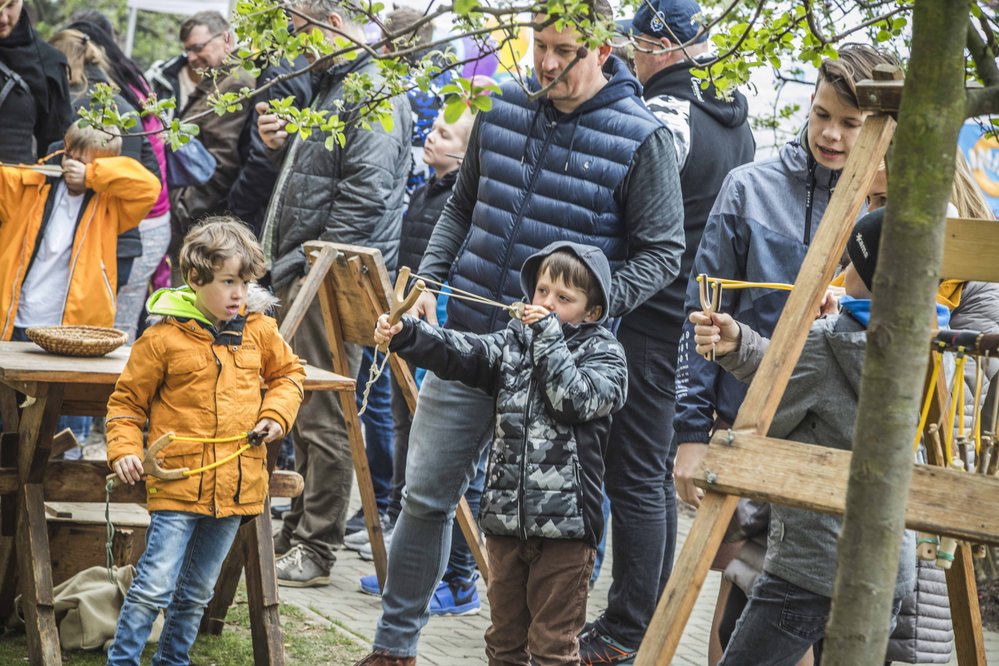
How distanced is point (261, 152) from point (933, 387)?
4610mm

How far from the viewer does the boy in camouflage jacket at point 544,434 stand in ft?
13.1

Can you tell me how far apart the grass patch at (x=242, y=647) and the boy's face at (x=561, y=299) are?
164 cm

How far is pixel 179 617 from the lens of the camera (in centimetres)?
428

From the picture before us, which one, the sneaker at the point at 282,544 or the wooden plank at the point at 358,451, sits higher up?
the wooden plank at the point at 358,451

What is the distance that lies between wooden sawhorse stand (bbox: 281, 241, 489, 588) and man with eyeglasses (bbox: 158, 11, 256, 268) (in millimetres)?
2047

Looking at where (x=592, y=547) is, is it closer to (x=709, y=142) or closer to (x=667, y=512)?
(x=667, y=512)

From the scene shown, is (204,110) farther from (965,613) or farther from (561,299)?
(965,613)

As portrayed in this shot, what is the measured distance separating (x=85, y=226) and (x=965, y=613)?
4.54 metres

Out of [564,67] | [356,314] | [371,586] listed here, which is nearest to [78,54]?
[356,314]

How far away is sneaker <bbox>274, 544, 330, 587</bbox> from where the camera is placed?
19.6 feet

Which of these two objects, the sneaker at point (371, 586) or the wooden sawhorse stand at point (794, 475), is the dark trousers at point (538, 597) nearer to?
the wooden sawhorse stand at point (794, 475)

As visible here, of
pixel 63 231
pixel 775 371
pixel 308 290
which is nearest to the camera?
pixel 775 371

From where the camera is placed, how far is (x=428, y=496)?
14.5ft

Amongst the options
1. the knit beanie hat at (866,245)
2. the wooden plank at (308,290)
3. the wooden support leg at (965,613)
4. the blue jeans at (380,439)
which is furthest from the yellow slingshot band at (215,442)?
the blue jeans at (380,439)
